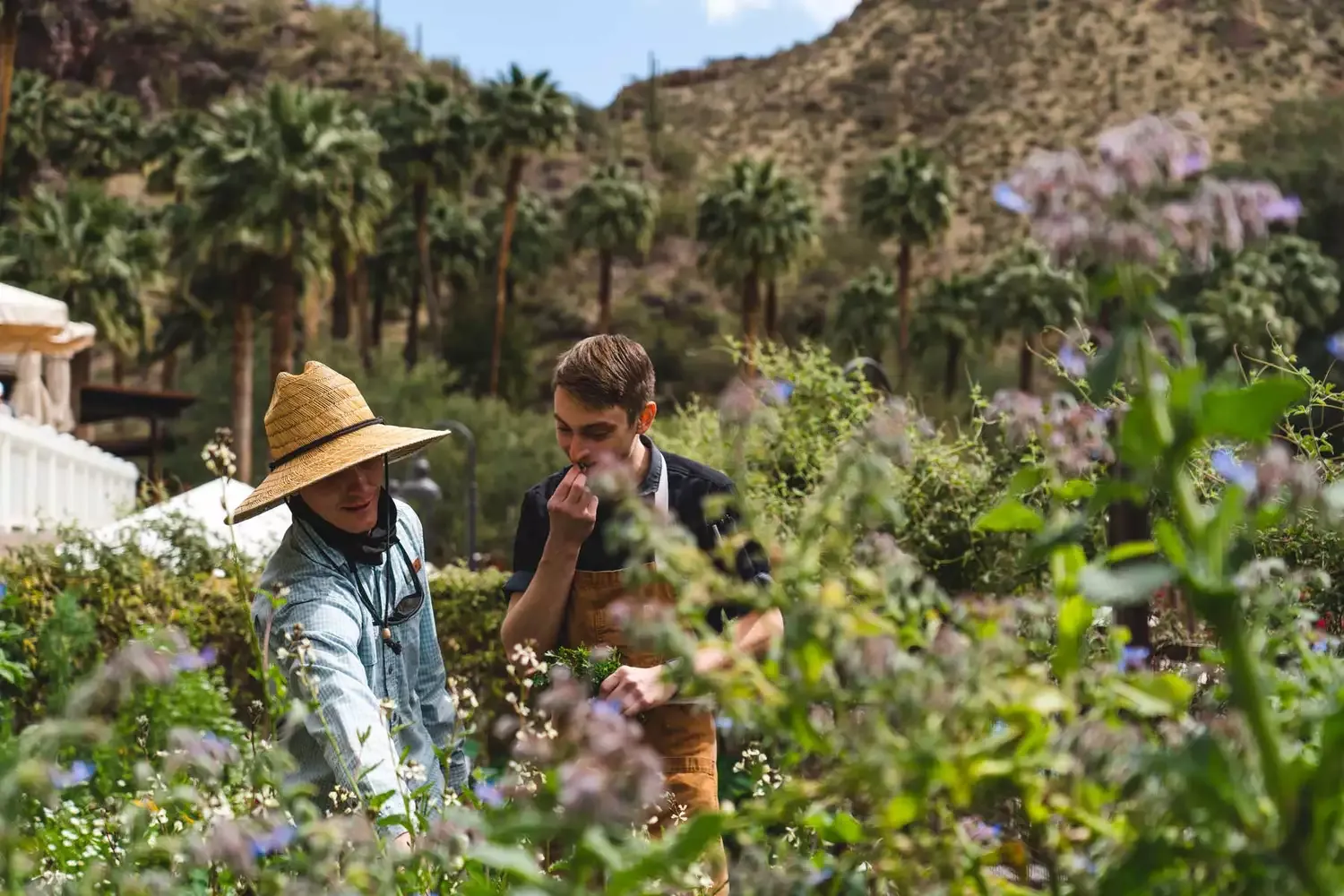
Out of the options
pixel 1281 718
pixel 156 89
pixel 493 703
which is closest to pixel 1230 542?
pixel 1281 718

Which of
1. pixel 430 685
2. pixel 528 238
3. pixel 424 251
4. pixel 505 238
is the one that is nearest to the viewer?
pixel 430 685

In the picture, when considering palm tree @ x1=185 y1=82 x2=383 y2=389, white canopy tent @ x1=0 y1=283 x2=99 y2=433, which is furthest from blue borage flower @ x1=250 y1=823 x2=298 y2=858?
palm tree @ x1=185 y1=82 x2=383 y2=389

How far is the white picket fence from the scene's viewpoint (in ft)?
46.7

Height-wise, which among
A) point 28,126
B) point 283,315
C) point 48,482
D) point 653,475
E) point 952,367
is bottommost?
point 952,367

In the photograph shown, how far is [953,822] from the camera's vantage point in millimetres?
1343

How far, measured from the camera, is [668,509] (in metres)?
2.93

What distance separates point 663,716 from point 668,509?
1.43 ft

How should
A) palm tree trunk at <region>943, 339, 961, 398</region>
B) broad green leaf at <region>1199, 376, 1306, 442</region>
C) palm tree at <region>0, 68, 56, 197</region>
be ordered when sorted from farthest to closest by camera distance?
1. palm tree trunk at <region>943, 339, 961, 398</region>
2. palm tree at <region>0, 68, 56, 197</region>
3. broad green leaf at <region>1199, 376, 1306, 442</region>

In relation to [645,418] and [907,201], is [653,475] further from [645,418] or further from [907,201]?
[907,201]

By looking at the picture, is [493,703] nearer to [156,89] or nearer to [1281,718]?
[1281,718]

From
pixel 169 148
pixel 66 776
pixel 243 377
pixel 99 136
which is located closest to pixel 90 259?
pixel 243 377

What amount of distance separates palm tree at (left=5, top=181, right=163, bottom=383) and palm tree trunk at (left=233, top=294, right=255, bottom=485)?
4009 mm

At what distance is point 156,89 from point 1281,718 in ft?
280

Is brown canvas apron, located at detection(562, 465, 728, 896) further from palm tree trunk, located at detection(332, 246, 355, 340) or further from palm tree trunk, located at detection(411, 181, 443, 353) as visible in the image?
palm tree trunk, located at detection(332, 246, 355, 340)
